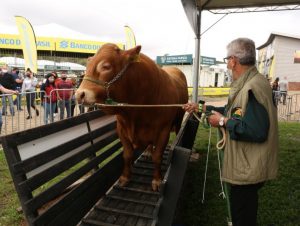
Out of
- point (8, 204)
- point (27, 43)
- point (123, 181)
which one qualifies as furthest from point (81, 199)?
point (27, 43)

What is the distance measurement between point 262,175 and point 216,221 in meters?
1.69

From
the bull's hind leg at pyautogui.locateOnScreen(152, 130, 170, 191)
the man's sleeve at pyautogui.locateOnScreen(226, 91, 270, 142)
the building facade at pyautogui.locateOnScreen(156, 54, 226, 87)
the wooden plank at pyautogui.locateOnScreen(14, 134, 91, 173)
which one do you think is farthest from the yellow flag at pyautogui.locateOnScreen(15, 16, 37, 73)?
the building facade at pyautogui.locateOnScreen(156, 54, 226, 87)

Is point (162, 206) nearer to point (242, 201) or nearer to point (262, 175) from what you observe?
point (242, 201)

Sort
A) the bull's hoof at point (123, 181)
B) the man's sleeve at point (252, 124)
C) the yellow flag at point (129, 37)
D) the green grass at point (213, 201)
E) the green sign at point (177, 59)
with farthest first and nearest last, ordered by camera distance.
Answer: the green sign at point (177, 59), the yellow flag at point (129, 37), the bull's hoof at point (123, 181), the green grass at point (213, 201), the man's sleeve at point (252, 124)

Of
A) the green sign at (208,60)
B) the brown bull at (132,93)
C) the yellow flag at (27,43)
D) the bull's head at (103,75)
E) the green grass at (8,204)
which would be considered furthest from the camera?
the green sign at (208,60)

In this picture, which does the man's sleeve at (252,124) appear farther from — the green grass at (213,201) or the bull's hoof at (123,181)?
the bull's hoof at (123,181)

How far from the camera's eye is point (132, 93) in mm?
3176

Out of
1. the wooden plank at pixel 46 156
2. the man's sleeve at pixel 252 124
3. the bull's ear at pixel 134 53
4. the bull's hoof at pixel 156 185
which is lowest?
the bull's hoof at pixel 156 185

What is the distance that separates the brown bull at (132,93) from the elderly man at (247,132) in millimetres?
996

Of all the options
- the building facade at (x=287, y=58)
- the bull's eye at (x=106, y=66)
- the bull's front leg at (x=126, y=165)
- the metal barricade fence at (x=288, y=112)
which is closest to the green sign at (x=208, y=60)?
the building facade at (x=287, y=58)

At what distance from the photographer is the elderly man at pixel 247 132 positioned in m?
2.15

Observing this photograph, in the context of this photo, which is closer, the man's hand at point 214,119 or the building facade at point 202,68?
the man's hand at point 214,119

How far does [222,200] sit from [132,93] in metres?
2.13

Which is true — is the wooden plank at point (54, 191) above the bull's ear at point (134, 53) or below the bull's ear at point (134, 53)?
below
